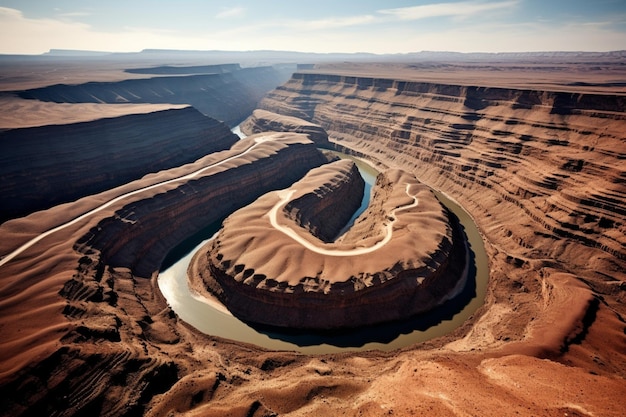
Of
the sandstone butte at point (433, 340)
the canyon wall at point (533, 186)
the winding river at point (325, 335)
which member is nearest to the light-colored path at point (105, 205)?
the sandstone butte at point (433, 340)

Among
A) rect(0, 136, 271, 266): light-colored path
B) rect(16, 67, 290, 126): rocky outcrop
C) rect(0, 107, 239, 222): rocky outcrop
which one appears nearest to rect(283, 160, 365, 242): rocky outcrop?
rect(0, 136, 271, 266): light-colored path

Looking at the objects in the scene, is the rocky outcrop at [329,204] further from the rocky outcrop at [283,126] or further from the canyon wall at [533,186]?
the rocky outcrop at [283,126]

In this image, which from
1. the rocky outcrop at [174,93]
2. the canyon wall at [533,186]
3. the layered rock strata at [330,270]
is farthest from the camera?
the rocky outcrop at [174,93]

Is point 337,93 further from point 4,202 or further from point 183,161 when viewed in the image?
point 4,202

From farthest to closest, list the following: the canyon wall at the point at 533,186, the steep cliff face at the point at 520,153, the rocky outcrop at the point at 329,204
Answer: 1. the rocky outcrop at the point at 329,204
2. the steep cliff face at the point at 520,153
3. the canyon wall at the point at 533,186

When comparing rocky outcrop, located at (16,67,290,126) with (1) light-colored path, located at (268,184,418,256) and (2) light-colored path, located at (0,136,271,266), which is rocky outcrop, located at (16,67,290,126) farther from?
(1) light-colored path, located at (268,184,418,256)
